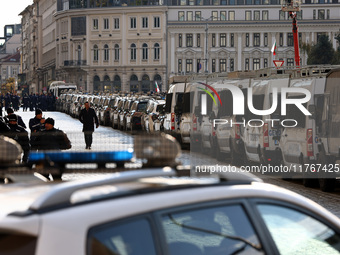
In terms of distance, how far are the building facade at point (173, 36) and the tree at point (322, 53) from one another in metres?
40.1

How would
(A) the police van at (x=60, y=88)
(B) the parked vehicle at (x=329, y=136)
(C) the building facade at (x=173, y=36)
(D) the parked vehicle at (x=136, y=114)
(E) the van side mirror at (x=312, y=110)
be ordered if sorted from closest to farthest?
(B) the parked vehicle at (x=329, y=136)
(E) the van side mirror at (x=312, y=110)
(D) the parked vehicle at (x=136, y=114)
(A) the police van at (x=60, y=88)
(C) the building facade at (x=173, y=36)

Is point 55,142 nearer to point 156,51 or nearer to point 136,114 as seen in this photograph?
point 136,114

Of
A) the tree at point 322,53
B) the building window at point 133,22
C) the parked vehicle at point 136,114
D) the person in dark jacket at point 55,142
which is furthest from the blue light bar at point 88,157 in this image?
the building window at point 133,22

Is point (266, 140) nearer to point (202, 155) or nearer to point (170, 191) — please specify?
point (202, 155)

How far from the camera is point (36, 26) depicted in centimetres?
17238

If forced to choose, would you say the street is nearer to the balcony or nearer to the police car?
the police car

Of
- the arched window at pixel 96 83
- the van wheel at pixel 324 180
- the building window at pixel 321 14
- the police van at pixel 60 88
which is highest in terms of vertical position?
the building window at pixel 321 14

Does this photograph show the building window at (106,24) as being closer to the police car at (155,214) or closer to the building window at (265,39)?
the building window at (265,39)

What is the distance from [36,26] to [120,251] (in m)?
172

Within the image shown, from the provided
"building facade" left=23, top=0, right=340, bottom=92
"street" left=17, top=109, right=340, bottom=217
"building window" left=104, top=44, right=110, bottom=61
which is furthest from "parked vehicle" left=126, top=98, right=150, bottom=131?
"building window" left=104, top=44, right=110, bottom=61

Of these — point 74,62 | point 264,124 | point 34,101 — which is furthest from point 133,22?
point 264,124

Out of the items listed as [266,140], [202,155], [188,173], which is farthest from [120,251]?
[202,155]

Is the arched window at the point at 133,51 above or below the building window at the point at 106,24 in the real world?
below

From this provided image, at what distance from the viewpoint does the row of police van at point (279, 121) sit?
56.5 ft
